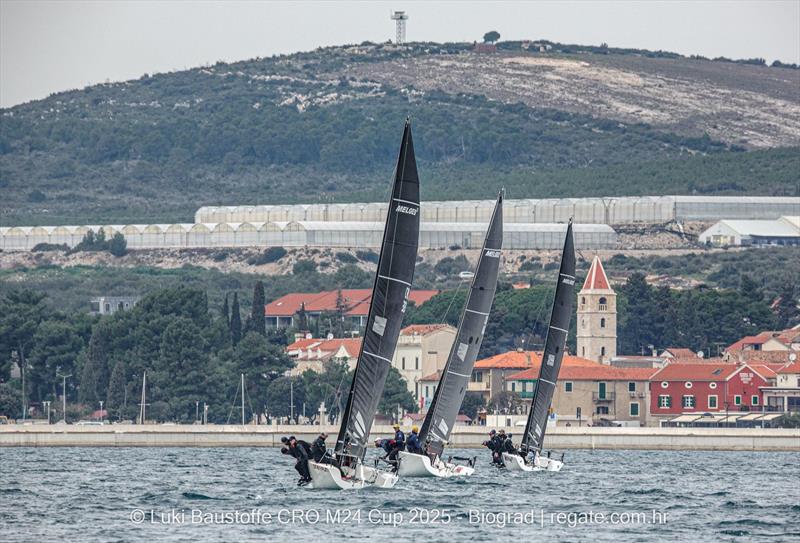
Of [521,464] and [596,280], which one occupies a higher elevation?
[521,464]

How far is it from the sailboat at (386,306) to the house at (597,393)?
77750 millimetres

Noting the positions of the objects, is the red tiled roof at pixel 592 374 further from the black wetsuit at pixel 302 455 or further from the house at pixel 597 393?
the black wetsuit at pixel 302 455

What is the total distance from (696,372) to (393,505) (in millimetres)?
81340

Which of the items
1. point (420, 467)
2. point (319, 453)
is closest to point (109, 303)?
point (420, 467)

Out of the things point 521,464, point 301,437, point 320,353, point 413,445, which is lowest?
point 320,353

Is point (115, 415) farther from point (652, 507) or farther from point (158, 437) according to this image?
point (652, 507)

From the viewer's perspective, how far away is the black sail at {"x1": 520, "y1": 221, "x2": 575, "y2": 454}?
8012 centimetres

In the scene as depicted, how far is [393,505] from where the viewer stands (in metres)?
61.7

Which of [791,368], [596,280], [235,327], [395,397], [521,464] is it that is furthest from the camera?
[596,280]

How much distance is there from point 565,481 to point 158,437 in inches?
1408

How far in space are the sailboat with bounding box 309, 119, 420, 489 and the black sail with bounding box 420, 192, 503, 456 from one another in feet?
39.5

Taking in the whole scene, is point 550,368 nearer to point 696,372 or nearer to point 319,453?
point 319,453

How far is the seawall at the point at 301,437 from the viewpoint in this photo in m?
107

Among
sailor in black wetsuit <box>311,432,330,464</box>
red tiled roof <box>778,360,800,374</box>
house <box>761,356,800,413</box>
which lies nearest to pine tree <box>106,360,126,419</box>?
A: house <box>761,356,800,413</box>
